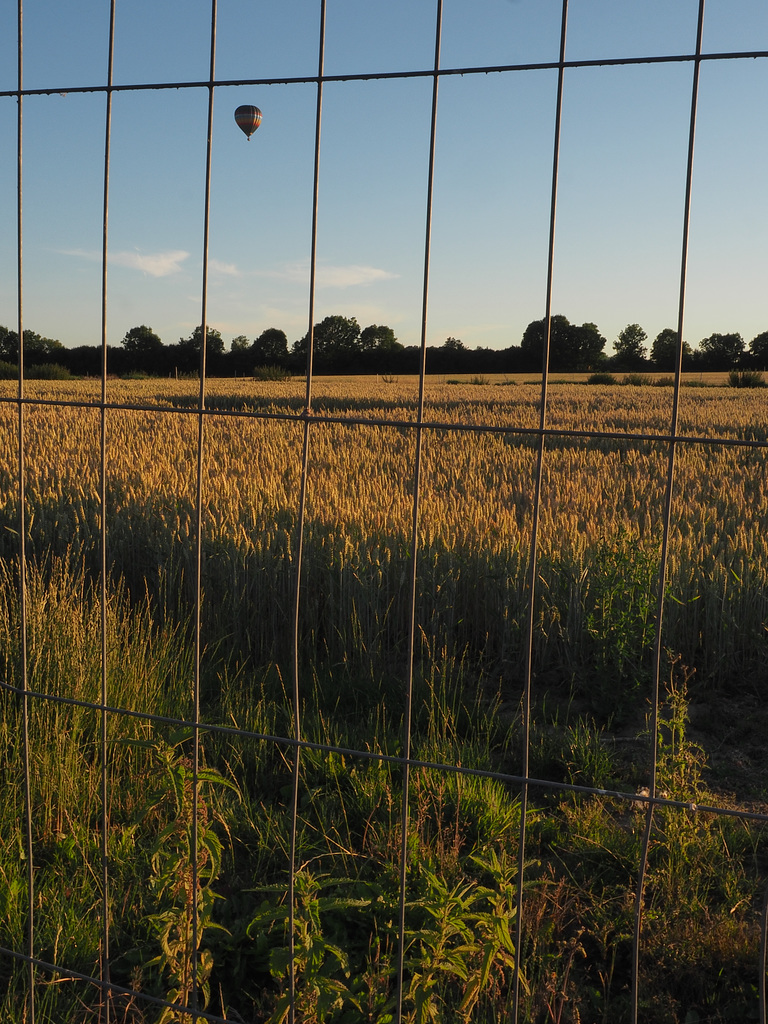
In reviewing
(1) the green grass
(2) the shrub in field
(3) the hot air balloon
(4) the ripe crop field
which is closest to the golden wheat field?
(4) the ripe crop field

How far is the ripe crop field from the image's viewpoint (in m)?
2.16

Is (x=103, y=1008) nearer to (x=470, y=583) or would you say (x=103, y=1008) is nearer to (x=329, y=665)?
(x=329, y=665)

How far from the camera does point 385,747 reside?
3213 mm

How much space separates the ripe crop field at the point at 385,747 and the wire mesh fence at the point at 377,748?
0.6 inches

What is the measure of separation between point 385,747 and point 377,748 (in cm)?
14

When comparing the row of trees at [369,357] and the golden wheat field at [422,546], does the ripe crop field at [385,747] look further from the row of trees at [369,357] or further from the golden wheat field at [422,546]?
the row of trees at [369,357]

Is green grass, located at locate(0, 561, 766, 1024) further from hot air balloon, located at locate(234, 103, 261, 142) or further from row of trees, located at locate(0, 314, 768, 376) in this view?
row of trees, located at locate(0, 314, 768, 376)

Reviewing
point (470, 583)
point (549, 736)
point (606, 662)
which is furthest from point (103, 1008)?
point (470, 583)

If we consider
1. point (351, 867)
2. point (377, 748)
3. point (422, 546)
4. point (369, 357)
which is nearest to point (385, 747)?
point (377, 748)

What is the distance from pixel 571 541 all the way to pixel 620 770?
190cm

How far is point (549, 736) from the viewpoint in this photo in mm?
→ 3539

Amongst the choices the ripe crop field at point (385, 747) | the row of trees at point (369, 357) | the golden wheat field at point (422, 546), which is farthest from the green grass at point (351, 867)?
the row of trees at point (369, 357)

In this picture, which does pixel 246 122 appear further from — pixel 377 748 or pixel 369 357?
pixel 369 357

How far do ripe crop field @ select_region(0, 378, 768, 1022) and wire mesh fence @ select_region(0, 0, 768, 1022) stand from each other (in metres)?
0.02
